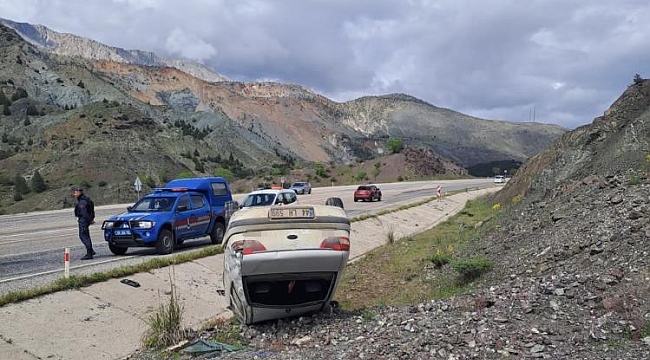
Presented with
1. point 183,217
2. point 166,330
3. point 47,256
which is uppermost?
point 183,217

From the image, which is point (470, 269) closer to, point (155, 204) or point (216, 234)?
point (155, 204)

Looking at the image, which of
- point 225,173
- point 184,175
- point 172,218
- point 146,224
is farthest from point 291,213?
point 225,173

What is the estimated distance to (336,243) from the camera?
26.8 feet

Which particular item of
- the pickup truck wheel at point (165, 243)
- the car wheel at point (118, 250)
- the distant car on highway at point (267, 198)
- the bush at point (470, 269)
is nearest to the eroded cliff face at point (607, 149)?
the bush at point (470, 269)

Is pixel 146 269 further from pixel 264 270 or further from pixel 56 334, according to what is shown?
pixel 264 270

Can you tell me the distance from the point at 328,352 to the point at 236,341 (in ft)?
6.08

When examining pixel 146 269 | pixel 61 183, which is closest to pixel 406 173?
pixel 61 183

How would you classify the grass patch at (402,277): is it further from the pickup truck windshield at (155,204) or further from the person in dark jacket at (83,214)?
the person in dark jacket at (83,214)

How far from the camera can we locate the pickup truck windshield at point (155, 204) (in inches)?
683

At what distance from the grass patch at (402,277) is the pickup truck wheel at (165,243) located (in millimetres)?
4952

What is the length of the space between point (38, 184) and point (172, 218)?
47906 millimetres

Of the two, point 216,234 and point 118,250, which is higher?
point 216,234

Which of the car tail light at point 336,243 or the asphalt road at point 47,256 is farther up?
the car tail light at point 336,243

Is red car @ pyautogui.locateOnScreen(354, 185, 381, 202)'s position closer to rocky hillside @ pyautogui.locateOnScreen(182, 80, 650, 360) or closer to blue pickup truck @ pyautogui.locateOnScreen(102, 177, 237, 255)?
blue pickup truck @ pyautogui.locateOnScreen(102, 177, 237, 255)
